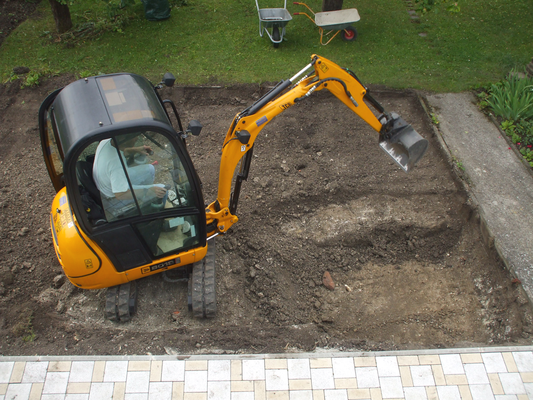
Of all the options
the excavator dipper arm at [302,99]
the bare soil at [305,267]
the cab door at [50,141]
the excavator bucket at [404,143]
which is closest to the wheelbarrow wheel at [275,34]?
the bare soil at [305,267]

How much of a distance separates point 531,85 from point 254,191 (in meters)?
5.65

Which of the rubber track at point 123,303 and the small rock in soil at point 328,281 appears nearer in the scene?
the rubber track at point 123,303

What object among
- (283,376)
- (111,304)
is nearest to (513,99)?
(283,376)

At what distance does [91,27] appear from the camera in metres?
9.76

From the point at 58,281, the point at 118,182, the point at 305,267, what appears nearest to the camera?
the point at 118,182

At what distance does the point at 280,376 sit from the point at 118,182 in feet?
8.75

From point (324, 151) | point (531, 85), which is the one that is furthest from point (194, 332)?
point (531, 85)

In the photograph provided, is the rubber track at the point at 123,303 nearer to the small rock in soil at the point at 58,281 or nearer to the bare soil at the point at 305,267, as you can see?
the bare soil at the point at 305,267

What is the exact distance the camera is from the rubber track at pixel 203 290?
16.1 feet

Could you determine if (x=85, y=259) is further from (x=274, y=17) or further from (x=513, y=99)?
(x=513, y=99)

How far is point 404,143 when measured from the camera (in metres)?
4.75

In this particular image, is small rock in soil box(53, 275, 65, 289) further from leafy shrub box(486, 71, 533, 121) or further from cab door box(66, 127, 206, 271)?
leafy shrub box(486, 71, 533, 121)

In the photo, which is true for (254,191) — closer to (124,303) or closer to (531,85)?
(124,303)

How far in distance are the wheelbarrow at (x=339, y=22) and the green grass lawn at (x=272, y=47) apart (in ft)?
0.78
